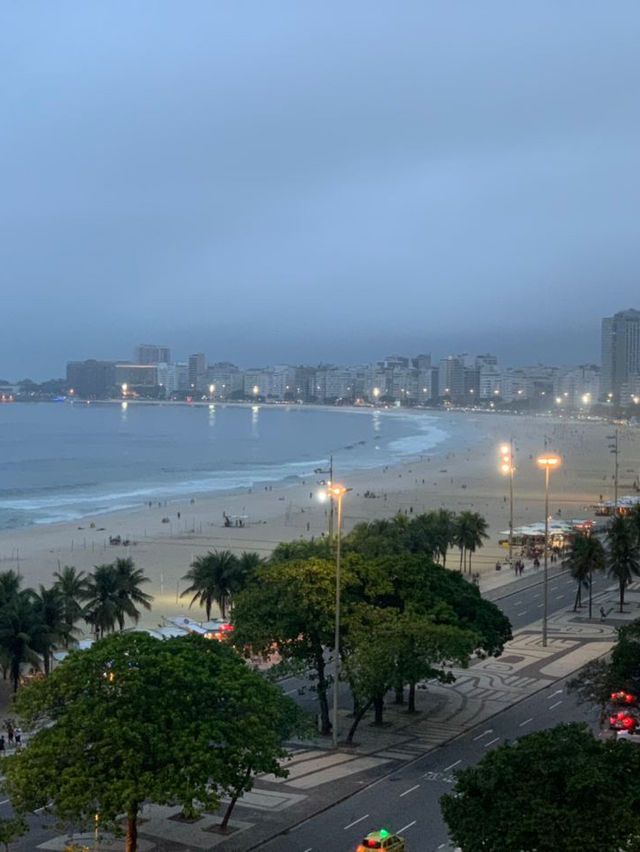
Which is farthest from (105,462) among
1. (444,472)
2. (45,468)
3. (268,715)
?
(268,715)

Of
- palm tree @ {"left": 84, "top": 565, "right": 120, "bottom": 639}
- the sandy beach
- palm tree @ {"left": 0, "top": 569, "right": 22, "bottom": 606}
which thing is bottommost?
the sandy beach

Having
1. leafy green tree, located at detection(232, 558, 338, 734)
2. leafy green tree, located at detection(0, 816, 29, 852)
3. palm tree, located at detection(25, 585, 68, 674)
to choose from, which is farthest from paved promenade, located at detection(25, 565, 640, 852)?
palm tree, located at detection(25, 585, 68, 674)

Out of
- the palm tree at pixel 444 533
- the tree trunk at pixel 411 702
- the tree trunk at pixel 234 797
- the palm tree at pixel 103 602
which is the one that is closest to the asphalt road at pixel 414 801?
the tree trunk at pixel 234 797

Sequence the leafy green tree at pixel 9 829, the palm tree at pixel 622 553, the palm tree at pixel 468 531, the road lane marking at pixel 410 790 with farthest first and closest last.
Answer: the palm tree at pixel 468 531, the palm tree at pixel 622 553, the road lane marking at pixel 410 790, the leafy green tree at pixel 9 829

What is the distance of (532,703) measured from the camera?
30.4 meters

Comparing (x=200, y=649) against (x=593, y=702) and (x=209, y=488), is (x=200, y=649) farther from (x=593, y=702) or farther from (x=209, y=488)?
(x=209, y=488)

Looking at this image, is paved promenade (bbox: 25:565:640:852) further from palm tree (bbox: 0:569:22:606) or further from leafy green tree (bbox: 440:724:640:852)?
palm tree (bbox: 0:569:22:606)

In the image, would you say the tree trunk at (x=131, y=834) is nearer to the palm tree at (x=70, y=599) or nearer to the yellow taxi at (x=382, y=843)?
the yellow taxi at (x=382, y=843)

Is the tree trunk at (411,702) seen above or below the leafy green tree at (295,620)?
below

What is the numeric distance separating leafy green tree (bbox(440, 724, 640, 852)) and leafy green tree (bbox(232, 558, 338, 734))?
10843 mm

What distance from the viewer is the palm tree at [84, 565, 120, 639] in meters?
35.0

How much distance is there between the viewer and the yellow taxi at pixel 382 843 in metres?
18.2

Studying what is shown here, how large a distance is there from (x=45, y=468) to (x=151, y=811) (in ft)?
334

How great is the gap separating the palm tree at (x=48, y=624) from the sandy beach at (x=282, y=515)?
10.7m
